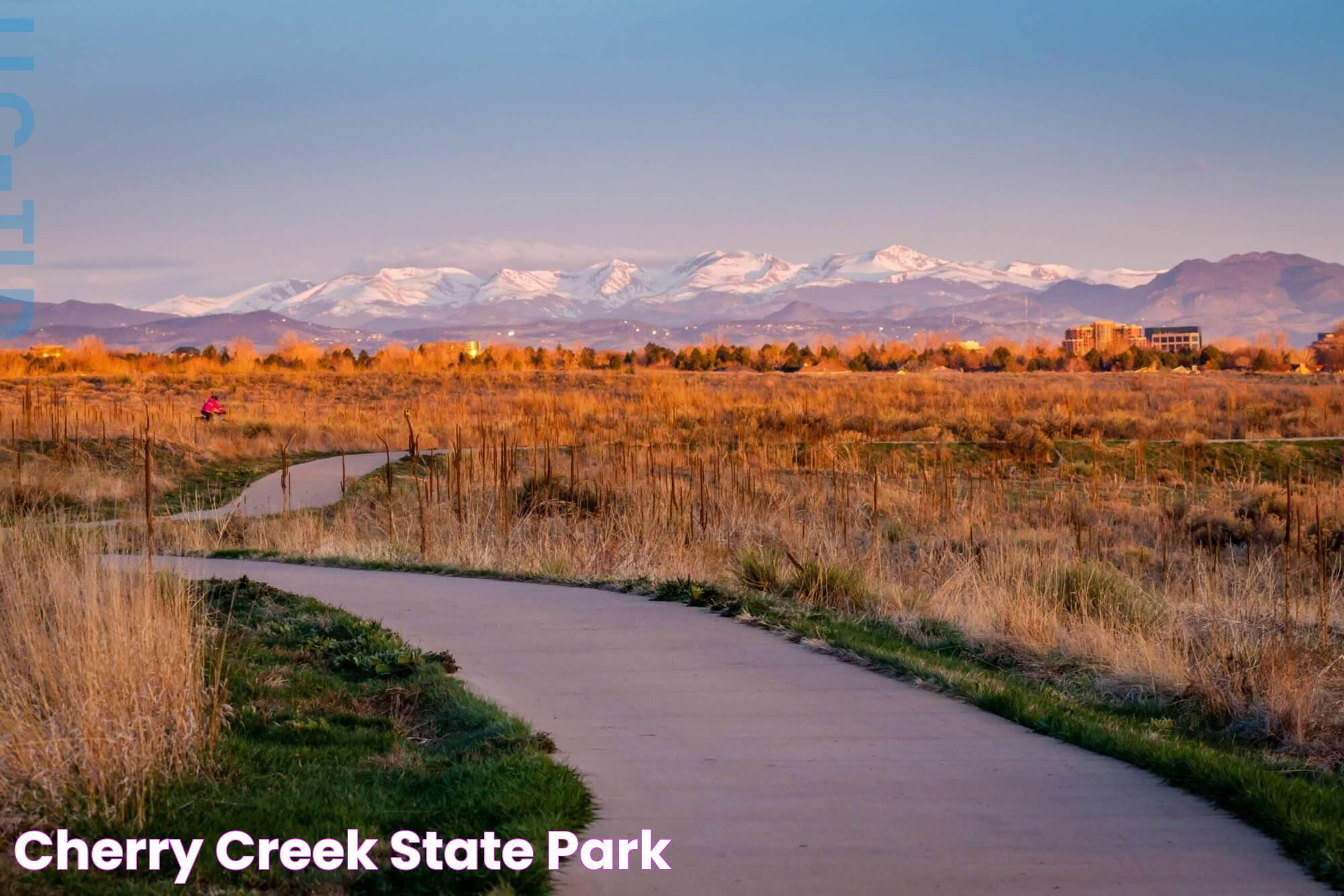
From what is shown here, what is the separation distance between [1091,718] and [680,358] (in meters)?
84.5

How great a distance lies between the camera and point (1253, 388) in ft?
185

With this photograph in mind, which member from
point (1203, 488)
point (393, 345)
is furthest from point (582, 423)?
point (393, 345)

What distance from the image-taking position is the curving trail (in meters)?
5.36

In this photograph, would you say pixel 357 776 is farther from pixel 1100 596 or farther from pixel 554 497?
pixel 554 497

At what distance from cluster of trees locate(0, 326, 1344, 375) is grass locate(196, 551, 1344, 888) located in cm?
6575

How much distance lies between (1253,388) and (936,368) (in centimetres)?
3502

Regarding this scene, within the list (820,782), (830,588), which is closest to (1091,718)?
(820,782)

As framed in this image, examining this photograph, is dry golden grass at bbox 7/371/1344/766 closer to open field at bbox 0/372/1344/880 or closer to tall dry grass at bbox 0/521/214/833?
open field at bbox 0/372/1344/880

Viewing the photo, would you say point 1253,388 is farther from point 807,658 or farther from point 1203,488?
point 807,658

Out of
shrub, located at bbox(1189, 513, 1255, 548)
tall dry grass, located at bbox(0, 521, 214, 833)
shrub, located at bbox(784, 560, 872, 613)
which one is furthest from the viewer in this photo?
shrub, located at bbox(1189, 513, 1255, 548)

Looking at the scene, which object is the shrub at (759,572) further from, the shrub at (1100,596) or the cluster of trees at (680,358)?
the cluster of trees at (680,358)

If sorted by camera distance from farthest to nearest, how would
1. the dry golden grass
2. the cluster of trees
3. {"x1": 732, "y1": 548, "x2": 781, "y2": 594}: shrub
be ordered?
the cluster of trees < {"x1": 732, "y1": 548, "x2": 781, "y2": 594}: shrub < the dry golden grass

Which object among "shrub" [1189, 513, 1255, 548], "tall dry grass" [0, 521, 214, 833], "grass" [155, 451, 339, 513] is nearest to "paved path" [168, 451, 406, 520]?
"grass" [155, 451, 339, 513]

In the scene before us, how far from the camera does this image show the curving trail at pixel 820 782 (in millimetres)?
5363
